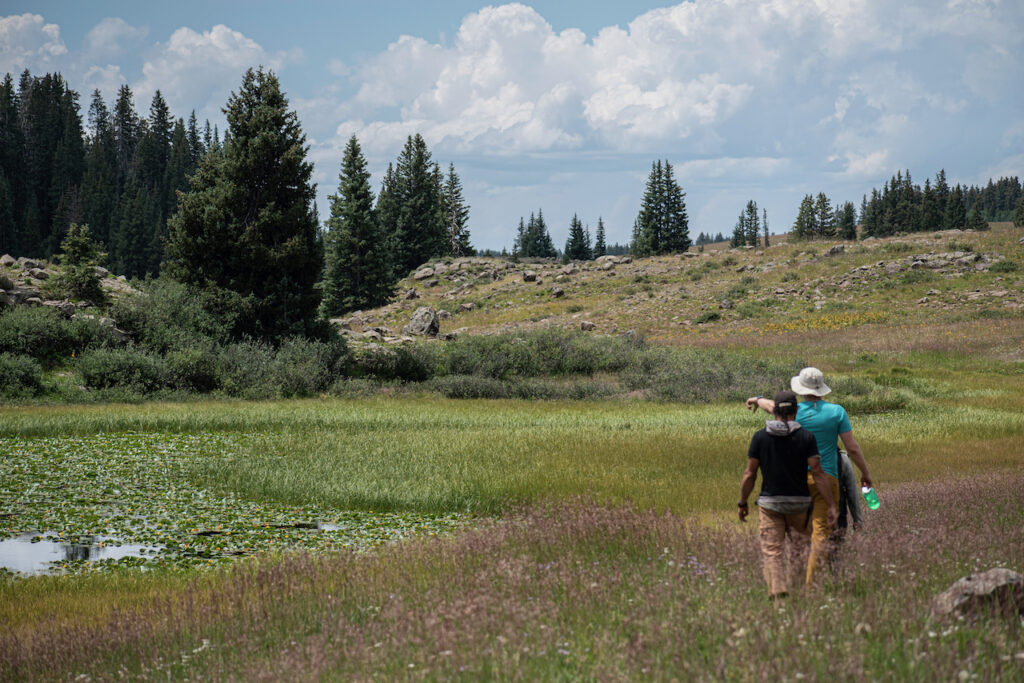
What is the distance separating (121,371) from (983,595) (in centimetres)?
2924

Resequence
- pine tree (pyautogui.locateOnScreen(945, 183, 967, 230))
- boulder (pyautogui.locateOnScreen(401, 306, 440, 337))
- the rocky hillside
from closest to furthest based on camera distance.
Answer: the rocky hillside → boulder (pyautogui.locateOnScreen(401, 306, 440, 337)) → pine tree (pyautogui.locateOnScreen(945, 183, 967, 230))

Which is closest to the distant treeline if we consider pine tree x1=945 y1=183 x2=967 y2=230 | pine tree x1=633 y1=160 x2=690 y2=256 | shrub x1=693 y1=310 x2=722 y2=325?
pine tree x1=945 y1=183 x2=967 y2=230

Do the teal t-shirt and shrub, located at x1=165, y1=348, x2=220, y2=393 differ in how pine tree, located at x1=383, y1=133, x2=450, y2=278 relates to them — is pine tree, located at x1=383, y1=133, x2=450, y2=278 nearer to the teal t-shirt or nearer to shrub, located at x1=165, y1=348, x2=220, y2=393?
shrub, located at x1=165, y1=348, x2=220, y2=393

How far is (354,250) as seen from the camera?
7244 cm

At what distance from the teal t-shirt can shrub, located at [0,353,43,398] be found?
90.8ft

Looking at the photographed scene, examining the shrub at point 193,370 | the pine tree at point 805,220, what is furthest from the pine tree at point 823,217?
the shrub at point 193,370

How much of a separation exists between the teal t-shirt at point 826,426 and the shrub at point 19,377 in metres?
27.7

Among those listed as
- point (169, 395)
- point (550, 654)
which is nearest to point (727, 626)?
point (550, 654)

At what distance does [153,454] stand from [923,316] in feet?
156

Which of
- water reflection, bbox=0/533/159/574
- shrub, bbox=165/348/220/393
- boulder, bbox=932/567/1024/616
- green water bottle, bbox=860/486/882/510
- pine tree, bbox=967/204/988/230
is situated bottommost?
water reflection, bbox=0/533/159/574

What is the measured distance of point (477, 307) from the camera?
73.4 m

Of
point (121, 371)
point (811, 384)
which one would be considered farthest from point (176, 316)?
point (811, 384)

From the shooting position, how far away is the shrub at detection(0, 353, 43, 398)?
86.6ft

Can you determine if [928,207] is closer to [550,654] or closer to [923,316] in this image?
[923,316]
